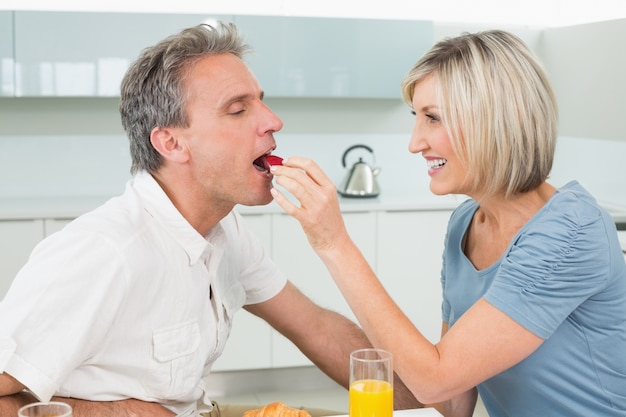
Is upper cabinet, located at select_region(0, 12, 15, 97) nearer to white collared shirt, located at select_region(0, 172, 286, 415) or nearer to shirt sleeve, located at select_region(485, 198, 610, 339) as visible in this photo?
white collared shirt, located at select_region(0, 172, 286, 415)

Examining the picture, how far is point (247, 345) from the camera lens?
12.9 ft

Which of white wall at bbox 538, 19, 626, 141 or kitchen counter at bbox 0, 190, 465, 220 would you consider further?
white wall at bbox 538, 19, 626, 141

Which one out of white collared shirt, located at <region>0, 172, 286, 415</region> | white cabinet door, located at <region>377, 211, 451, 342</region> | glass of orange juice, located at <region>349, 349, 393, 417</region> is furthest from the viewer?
white cabinet door, located at <region>377, 211, 451, 342</region>

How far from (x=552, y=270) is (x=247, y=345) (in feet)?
8.52

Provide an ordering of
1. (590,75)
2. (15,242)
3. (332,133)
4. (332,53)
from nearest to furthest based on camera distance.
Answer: (15,242) < (332,53) < (590,75) < (332,133)

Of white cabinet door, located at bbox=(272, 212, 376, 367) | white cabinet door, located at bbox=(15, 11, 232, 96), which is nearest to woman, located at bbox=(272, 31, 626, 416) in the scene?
white cabinet door, located at bbox=(272, 212, 376, 367)

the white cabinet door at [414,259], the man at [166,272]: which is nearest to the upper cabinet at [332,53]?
the white cabinet door at [414,259]

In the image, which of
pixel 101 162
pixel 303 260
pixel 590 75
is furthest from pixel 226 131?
pixel 590 75

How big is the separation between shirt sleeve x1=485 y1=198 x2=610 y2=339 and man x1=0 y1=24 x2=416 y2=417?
41 cm

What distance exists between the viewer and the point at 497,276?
1546 millimetres

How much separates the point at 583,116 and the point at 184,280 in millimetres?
3296

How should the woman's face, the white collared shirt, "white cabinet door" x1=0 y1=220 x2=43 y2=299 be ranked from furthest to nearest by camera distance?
"white cabinet door" x1=0 y1=220 x2=43 y2=299
the woman's face
the white collared shirt

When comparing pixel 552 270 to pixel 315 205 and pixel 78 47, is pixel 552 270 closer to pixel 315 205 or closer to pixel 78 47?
pixel 315 205

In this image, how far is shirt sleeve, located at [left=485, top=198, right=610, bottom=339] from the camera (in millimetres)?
1502
